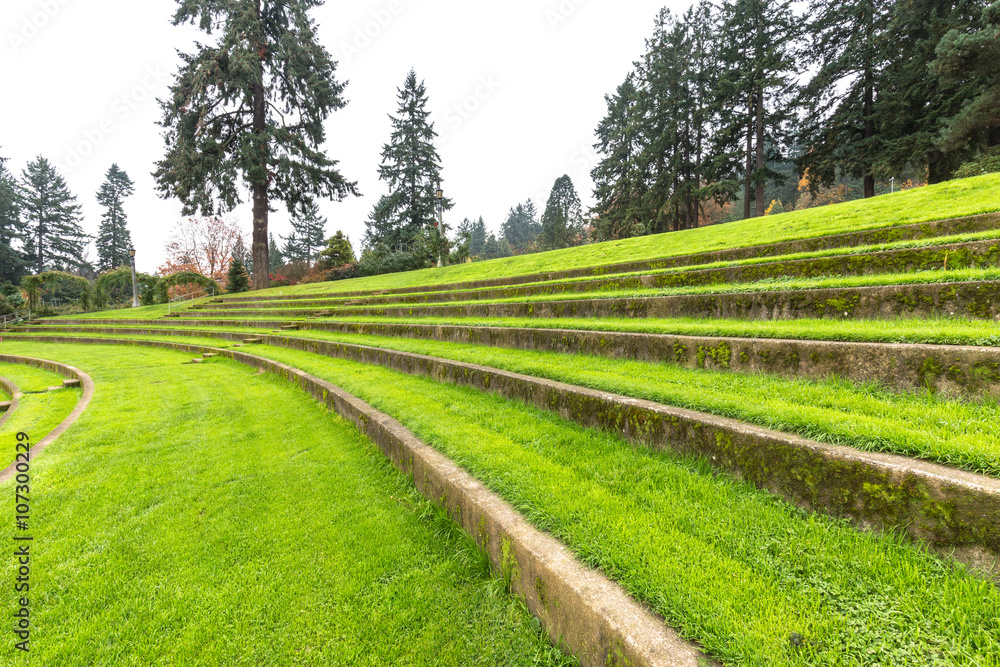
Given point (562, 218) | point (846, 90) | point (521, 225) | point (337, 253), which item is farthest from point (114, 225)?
point (846, 90)

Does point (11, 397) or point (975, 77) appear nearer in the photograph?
point (11, 397)

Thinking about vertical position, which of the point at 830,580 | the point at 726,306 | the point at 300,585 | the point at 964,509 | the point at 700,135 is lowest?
the point at 300,585

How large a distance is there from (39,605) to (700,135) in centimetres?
3478

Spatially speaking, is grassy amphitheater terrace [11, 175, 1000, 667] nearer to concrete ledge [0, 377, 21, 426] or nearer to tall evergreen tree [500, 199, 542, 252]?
concrete ledge [0, 377, 21, 426]

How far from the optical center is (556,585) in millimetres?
1493

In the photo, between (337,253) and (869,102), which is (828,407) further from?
(337,253)

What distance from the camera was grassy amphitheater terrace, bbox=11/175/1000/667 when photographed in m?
1.26

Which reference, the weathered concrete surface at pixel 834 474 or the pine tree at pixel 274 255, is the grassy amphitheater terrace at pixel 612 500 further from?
the pine tree at pixel 274 255

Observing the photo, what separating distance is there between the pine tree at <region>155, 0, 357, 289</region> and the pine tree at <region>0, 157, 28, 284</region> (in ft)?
110

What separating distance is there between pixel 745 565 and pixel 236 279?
26.5m

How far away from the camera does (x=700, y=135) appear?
27.5m

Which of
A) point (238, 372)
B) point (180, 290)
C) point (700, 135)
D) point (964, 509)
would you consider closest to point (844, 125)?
point (700, 135)

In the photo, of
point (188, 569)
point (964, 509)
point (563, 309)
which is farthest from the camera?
point (563, 309)

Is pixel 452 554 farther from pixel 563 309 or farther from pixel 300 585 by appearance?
pixel 563 309
